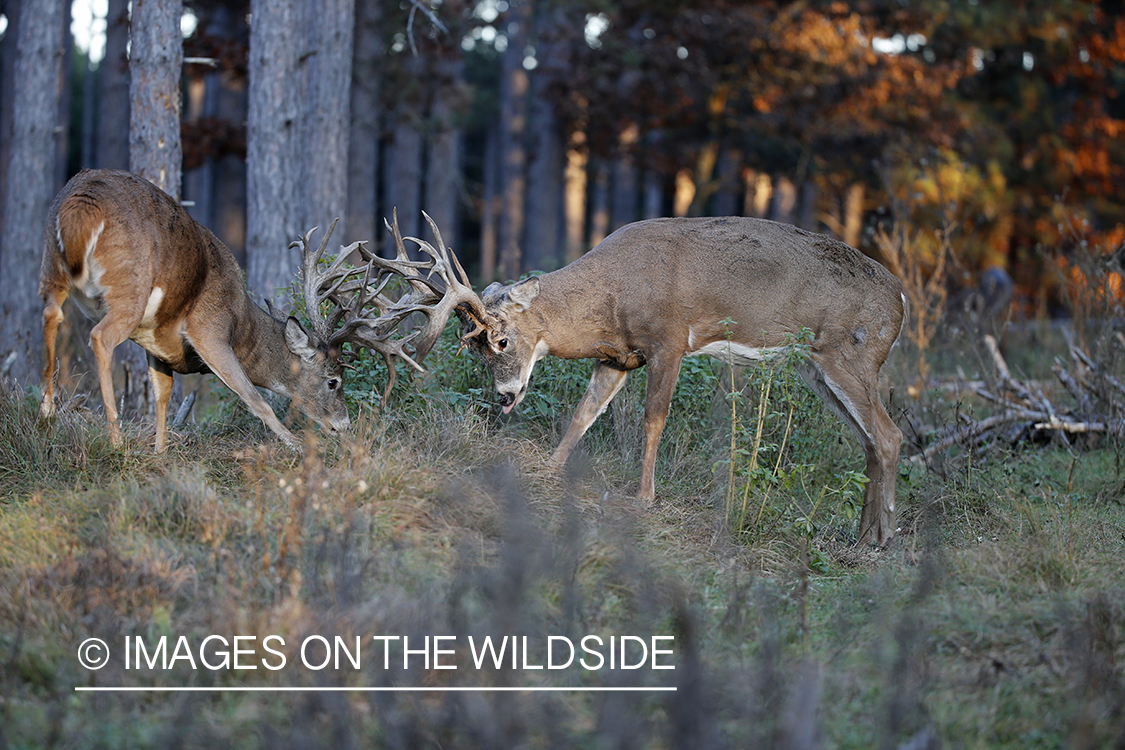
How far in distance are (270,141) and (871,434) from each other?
6.26 m

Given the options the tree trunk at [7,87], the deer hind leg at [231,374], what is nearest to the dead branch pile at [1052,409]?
the deer hind leg at [231,374]

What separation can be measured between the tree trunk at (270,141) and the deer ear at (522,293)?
386cm

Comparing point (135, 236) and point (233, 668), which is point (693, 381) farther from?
point (233, 668)

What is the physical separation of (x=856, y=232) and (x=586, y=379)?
15.6m

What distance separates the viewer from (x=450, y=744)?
3.39 m

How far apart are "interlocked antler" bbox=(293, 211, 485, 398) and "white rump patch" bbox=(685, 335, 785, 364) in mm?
1496

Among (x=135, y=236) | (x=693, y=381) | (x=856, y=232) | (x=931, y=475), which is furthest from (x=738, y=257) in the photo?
(x=856, y=232)

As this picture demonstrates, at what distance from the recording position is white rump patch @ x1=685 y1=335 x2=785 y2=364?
262 inches

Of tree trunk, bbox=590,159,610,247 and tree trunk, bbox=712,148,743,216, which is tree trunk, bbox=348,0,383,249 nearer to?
tree trunk, bbox=712,148,743,216

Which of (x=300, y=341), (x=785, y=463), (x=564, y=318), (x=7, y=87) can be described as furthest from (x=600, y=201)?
(x=564, y=318)

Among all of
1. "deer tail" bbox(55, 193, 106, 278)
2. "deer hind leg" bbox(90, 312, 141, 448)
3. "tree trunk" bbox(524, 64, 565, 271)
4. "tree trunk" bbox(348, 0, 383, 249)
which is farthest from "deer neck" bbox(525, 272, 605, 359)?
"tree trunk" bbox(524, 64, 565, 271)

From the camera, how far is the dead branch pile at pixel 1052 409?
8570mm

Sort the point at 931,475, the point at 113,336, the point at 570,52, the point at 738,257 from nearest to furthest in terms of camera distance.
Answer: the point at 113,336 → the point at 738,257 → the point at 931,475 → the point at 570,52

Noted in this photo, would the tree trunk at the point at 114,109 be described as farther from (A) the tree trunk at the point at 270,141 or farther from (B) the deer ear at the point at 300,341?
(B) the deer ear at the point at 300,341
